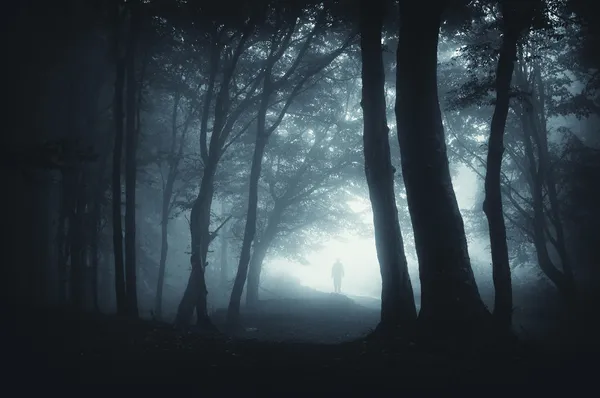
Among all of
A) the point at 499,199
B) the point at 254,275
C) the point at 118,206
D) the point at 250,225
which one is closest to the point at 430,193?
the point at 499,199

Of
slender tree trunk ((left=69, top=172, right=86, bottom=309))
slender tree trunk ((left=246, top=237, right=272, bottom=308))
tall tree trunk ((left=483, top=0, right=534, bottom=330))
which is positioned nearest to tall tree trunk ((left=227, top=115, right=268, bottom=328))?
slender tree trunk ((left=69, top=172, right=86, bottom=309))

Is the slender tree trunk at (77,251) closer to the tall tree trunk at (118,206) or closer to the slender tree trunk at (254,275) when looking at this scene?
the tall tree trunk at (118,206)

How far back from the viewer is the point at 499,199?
8070mm

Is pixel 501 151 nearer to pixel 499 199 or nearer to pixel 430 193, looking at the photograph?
A: pixel 499 199

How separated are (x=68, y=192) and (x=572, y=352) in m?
16.9

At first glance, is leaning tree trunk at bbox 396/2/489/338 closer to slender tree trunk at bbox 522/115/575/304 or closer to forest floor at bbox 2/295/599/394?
forest floor at bbox 2/295/599/394

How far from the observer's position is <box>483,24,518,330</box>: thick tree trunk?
7.62m

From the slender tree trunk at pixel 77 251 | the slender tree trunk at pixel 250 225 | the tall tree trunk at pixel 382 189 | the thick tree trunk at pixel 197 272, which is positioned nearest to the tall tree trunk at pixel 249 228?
the slender tree trunk at pixel 250 225

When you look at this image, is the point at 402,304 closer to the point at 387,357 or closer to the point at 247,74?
the point at 387,357

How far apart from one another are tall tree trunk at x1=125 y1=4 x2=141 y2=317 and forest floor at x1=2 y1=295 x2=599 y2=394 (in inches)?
169

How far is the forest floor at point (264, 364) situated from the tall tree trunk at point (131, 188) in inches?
169

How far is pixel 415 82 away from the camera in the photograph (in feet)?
21.9

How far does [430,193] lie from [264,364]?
144 inches

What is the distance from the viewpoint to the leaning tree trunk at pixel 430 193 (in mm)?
5996
